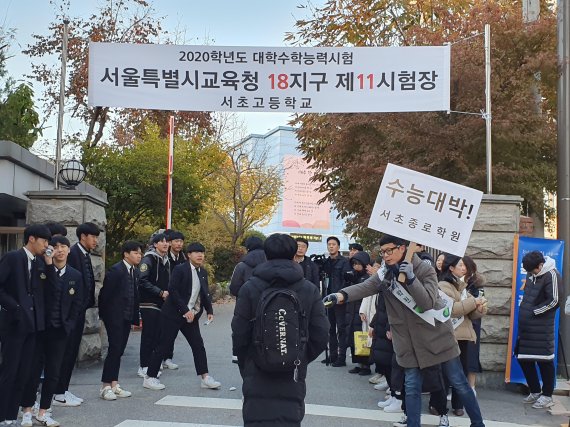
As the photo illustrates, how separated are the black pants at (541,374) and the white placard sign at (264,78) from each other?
3.74 metres

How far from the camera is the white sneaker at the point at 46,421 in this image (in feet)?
22.3

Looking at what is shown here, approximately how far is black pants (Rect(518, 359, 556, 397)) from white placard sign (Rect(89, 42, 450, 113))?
3.74 metres

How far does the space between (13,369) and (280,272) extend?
3.09 meters

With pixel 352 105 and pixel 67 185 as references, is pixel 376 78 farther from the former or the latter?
pixel 67 185

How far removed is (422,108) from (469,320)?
3.56 metres

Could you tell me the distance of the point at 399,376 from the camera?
7.33 m

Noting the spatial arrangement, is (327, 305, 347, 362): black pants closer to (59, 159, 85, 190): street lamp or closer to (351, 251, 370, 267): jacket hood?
(351, 251, 370, 267): jacket hood

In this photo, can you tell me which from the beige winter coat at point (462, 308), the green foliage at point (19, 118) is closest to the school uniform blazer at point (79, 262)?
the beige winter coat at point (462, 308)

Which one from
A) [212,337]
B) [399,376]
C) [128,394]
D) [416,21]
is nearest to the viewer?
[399,376]

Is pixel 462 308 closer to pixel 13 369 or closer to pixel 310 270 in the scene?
pixel 310 270

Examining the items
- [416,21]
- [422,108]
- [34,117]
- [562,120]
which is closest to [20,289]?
[422,108]

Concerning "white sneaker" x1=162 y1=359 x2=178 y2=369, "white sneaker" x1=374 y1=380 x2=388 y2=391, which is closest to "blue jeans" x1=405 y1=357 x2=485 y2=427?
"white sneaker" x1=374 y1=380 x2=388 y2=391

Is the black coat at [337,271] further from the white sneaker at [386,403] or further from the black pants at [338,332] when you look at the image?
the white sneaker at [386,403]

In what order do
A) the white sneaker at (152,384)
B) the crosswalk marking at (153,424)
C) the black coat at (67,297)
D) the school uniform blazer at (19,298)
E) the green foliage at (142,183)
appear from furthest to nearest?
1. the green foliage at (142,183)
2. the white sneaker at (152,384)
3. the crosswalk marking at (153,424)
4. the black coat at (67,297)
5. the school uniform blazer at (19,298)
